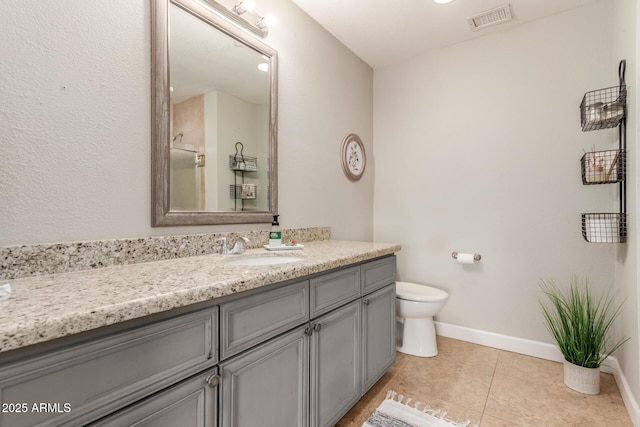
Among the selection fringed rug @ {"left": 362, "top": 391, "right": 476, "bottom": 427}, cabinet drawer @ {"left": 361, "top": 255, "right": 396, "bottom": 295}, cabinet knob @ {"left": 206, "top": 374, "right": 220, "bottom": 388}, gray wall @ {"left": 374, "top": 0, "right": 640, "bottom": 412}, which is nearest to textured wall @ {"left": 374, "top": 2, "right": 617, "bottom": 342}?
gray wall @ {"left": 374, "top": 0, "right": 640, "bottom": 412}

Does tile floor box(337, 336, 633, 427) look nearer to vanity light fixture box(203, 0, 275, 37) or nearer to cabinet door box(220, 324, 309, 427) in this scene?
cabinet door box(220, 324, 309, 427)

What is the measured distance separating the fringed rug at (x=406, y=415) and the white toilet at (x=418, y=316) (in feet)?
1.99

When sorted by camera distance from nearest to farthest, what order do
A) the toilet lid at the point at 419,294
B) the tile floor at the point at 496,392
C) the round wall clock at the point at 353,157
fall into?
the tile floor at the point at 496,392 < the toilet lid at the point at 419,294 < the round wall clock at the point at 353,157

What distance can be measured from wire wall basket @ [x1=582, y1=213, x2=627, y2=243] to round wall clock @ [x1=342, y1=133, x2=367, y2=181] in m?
1.63

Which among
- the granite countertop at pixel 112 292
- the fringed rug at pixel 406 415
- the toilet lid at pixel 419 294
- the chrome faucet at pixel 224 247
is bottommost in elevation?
the fringed rug at pixel 406 415

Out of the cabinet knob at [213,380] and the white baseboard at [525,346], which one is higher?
the cabinet knob at [213,380]

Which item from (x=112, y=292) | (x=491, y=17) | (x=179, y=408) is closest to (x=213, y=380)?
(x=179, y=408)

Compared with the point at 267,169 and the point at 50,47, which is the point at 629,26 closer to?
the point at 267,169

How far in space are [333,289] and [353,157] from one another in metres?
1.58

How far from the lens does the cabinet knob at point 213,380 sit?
0.90 m

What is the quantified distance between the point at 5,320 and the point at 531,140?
289cm

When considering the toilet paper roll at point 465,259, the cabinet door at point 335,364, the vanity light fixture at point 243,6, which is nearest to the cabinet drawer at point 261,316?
the cabinet door at point 335,364

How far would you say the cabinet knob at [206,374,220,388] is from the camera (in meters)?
0.90

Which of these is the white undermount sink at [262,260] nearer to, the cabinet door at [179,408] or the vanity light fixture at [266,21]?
the cabinet door at [179,408]
